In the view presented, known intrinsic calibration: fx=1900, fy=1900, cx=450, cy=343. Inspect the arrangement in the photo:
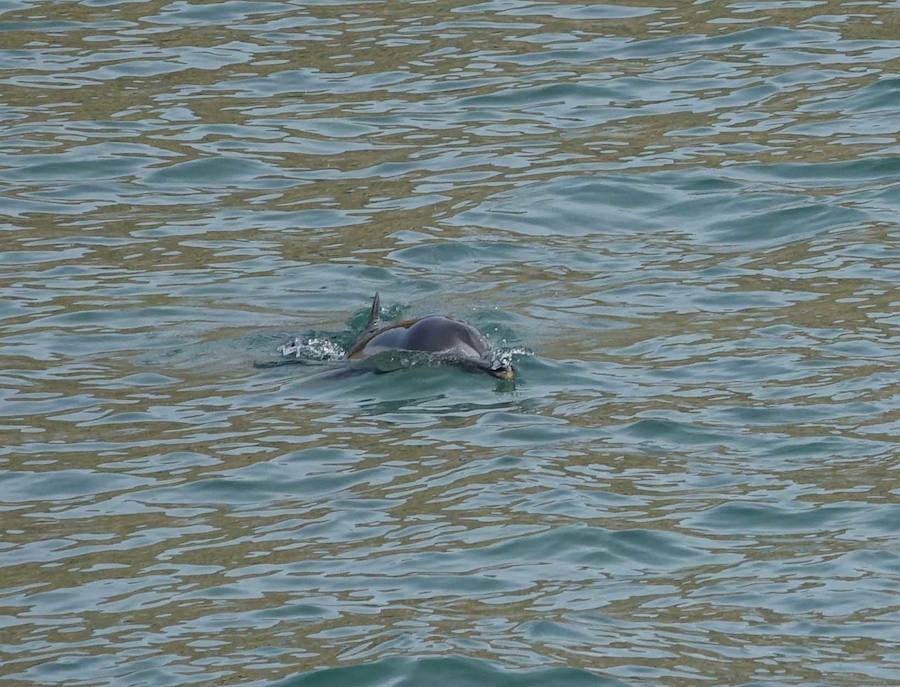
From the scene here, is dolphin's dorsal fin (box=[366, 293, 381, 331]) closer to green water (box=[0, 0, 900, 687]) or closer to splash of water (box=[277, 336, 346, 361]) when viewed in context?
splash of water (box=[277, 336, 346, 361])

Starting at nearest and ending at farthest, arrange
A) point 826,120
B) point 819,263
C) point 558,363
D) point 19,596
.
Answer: point 19,596, point 558,363, point 819,263, point 826,120

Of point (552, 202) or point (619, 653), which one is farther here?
point (552, 202)

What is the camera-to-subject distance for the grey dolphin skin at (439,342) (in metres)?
9.33

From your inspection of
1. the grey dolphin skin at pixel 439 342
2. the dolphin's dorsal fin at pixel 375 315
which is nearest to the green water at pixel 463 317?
the grey dolphin skin at pixel 439 342

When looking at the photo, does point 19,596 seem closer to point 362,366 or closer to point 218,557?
point 218,557

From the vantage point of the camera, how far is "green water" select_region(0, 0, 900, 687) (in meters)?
6.57

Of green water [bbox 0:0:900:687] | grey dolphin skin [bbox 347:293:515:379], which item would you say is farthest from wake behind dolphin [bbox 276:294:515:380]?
green water [bbox 0:0:900:687]

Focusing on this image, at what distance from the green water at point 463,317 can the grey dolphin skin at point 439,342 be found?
0.10 m

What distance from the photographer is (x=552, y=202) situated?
12305 mm

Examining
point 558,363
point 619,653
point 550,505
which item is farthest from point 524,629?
point 558,363

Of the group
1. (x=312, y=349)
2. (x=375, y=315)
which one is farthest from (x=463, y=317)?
(x=312, y=349)

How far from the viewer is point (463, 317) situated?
10398mm

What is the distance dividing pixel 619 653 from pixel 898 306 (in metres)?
4.33

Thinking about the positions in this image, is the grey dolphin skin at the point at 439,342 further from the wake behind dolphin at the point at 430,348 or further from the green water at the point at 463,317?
the green water at the point at 463,317
